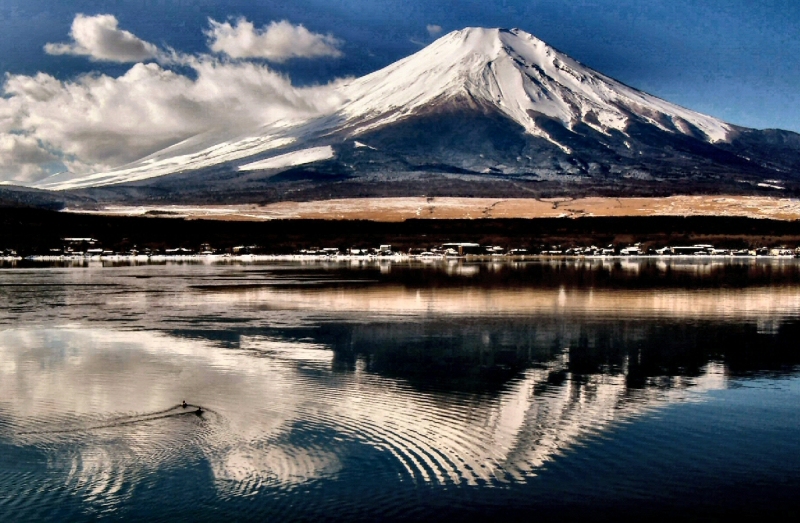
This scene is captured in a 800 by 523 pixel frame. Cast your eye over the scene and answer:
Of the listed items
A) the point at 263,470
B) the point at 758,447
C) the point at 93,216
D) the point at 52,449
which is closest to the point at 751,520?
the point at 758,447

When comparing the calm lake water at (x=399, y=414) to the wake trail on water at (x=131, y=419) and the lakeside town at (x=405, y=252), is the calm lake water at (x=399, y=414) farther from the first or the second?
the lakeside town at (x=405, y=252)

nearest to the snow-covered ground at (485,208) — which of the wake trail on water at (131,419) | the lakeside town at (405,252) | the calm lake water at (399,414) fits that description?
the lakeside town at (405,252)

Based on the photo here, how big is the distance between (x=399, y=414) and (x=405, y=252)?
9187cm

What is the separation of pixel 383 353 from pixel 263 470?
11.4 metres

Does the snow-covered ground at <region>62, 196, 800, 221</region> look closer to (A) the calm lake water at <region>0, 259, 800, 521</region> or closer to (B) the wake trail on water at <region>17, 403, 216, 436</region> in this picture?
(A) the calm lake water at <region>0, 259, 800, 521</region>

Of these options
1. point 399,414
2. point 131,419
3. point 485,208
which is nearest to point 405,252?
point 485,208

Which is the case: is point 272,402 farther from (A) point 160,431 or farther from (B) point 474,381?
(B) point 474,381

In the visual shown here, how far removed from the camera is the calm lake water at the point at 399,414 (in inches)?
505

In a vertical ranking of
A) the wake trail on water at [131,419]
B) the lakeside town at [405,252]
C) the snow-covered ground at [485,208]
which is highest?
the snow-covered ground at [485,208]

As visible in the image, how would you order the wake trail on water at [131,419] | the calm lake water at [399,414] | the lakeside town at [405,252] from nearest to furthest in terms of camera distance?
the calm lake water at [399,414] < the wake trail on water at [131,419] < the lakeside town at [405,252]

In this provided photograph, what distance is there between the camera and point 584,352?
995 inches

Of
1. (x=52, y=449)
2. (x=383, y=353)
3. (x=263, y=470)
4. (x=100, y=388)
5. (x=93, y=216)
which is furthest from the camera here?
(x=93, y=216)

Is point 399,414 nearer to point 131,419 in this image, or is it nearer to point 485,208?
point 131,419

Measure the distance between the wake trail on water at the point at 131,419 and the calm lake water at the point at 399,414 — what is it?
2.8 inches
